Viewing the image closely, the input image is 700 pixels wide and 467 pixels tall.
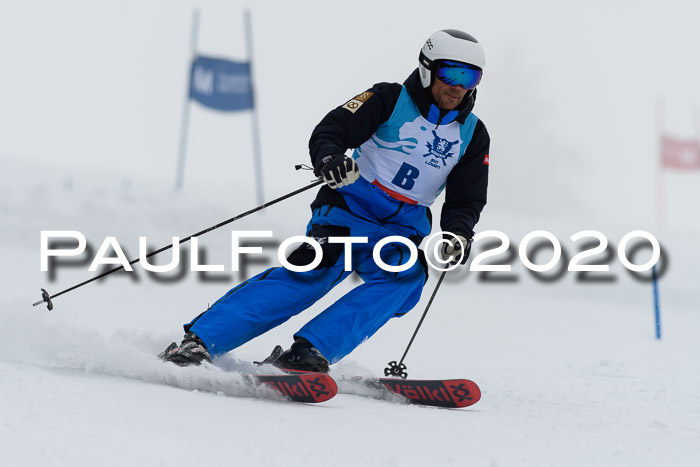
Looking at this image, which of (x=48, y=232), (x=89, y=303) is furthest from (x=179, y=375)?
(x=48, y=232)

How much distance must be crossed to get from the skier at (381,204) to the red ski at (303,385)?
1.02ft

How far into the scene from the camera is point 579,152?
3075 cm

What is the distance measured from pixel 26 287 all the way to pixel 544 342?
14.0 ft

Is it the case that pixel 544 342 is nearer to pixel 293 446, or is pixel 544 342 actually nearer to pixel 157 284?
pixel 157 284

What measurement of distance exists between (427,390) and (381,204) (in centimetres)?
81

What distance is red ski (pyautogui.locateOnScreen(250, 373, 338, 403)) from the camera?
274cm

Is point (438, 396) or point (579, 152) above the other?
point (579, 152)

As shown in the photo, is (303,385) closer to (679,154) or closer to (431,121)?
(431,121)

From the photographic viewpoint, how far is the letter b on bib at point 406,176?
135 inches

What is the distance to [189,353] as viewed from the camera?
2.94m

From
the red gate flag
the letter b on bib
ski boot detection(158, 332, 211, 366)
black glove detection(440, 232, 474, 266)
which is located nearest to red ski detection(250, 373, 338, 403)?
ski boot detection(158, 332, 211, 366)

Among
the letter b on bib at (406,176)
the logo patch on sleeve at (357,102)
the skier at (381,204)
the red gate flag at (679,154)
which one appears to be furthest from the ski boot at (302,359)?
the red gate flag at (679,154)

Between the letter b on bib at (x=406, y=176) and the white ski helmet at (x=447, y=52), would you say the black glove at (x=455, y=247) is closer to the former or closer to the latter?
the letter b on bib at (x=406, y=176)

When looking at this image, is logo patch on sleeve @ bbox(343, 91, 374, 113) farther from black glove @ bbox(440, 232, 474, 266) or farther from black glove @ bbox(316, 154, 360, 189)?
black glove @ bbox(440, 232, 474, 266)
